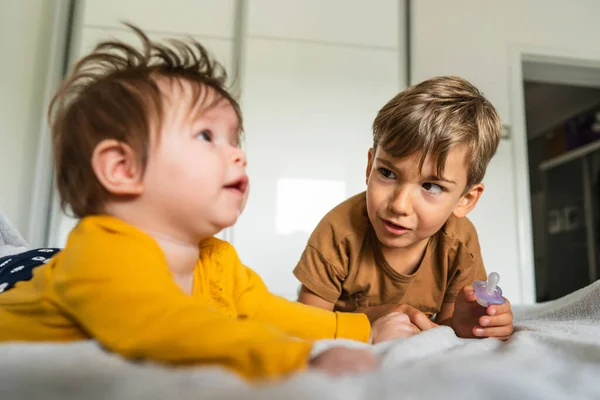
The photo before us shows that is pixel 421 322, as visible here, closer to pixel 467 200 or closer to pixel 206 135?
pixel 467 200

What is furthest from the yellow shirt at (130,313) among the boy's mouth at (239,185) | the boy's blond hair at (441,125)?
the boy's blond hair at (441,125)

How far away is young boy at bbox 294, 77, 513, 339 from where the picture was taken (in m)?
0.89

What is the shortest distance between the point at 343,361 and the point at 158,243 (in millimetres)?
278

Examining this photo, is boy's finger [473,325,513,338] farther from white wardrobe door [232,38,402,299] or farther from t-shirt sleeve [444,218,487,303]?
white wardrobe door [232,38,402,299]

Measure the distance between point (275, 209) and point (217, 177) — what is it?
5.06 ft

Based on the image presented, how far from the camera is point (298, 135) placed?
Result: 221 centimetres

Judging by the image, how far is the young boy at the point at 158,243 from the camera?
16.2 inches

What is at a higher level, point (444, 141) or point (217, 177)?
point (444, 141)

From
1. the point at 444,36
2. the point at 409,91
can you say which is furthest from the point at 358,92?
the point at 409,91

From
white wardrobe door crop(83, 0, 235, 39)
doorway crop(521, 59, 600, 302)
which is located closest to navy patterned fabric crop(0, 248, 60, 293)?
white wardrobe door crop(83, 0, 235, 39)

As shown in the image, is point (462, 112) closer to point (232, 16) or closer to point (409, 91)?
point (409, 91)

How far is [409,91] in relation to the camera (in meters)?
0.99

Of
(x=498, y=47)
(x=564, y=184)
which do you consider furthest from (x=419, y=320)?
(x=564, y=184)

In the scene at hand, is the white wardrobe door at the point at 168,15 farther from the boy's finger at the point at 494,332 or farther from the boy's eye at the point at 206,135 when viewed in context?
the boy's finger at the point at 494,332
